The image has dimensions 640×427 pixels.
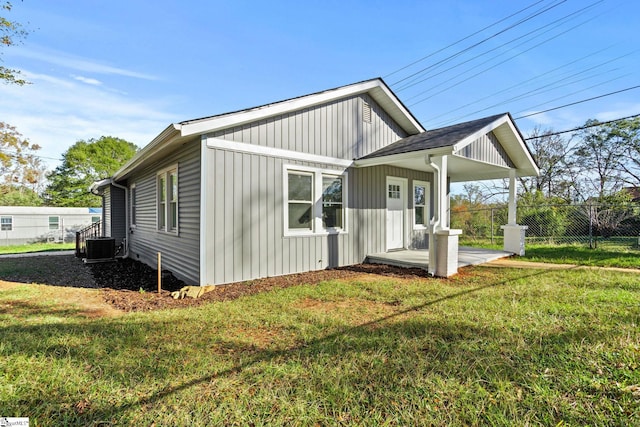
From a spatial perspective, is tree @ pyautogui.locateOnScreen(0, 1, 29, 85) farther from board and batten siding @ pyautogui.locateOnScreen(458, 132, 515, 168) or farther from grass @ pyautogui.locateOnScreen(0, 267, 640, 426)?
board and batten siding @ pyautogui.locateOnScreen(458, 132, 515, 168)

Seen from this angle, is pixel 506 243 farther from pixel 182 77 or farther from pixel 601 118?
pixel 601 118

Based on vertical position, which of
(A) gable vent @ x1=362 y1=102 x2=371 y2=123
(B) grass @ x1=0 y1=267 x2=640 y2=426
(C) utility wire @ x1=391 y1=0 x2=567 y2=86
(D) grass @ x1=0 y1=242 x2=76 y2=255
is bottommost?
(D) grass @ x1=0 y1=242 x2=76 y2=255

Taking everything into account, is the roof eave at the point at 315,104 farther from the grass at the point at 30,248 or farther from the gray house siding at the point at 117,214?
the grass at the point at 30,248

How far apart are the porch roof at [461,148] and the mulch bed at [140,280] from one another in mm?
Answer: 2677

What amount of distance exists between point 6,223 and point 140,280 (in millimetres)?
21697

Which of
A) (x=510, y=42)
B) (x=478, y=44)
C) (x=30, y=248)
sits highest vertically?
(x=478, y=44)

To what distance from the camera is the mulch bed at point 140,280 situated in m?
5.00

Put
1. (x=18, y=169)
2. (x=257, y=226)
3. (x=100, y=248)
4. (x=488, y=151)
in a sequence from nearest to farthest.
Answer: (x=257, y=226)
(x=488, y=151)
(x=100, y=248)
(x=18, y=169)

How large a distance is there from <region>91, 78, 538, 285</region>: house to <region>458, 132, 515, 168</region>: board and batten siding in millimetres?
28

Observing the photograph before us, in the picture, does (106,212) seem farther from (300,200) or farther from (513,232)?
(513,232)

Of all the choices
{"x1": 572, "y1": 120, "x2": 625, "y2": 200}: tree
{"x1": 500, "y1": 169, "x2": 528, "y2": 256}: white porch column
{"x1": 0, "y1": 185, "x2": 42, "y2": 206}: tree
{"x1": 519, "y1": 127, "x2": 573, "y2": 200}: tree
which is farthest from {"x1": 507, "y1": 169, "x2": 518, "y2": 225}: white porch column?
{"x1": 0, "y1": 185, "x2": 42, "y2": 206}: tree

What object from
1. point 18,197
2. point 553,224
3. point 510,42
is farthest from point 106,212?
point 18,197

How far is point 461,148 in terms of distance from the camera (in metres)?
6.21

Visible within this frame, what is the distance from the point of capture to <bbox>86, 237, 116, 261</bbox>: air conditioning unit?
9.94 metres
